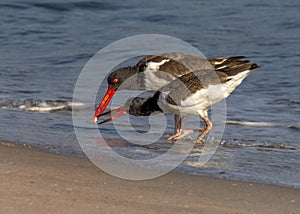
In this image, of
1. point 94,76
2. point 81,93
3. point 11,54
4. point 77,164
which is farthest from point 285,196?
point 11,54

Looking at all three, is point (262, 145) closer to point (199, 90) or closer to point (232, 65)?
point (199, 90)

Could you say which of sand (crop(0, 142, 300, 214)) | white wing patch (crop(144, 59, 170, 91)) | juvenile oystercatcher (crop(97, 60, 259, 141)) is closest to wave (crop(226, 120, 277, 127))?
juvenile oystercatcher (crop(97, 60, 259, 141))

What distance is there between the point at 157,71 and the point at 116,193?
322 cm

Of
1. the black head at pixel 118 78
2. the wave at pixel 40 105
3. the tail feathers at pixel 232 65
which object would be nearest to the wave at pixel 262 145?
the tail feathers at pixel 232 65

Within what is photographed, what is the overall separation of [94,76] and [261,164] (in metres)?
4.62

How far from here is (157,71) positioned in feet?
24.1

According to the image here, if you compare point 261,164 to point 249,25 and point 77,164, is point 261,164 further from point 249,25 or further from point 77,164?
point 249,25

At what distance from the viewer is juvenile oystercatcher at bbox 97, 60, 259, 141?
20.9ft

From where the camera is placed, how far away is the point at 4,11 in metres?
14.8

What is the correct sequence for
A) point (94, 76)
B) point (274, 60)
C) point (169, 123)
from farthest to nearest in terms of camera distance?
point (274, 60)
point (94, 76)
point (169, 123)

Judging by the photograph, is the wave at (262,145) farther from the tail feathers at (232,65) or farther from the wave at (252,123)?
the wave at (252,123)

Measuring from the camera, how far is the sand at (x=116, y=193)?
3926 mm

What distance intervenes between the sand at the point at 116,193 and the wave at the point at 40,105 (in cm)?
273

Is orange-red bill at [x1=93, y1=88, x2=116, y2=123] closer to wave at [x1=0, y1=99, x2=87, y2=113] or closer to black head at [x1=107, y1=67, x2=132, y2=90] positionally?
black head at [x1=107, y1=67, x2=132, y2=90]
